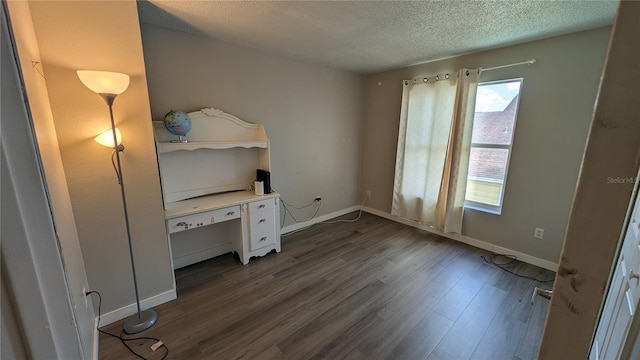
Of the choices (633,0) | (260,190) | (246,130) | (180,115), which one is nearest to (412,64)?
(246,130)

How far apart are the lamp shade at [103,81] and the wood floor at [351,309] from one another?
1.68 m

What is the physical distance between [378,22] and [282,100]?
149cm

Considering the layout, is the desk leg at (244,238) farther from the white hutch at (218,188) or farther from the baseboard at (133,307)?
the baseboard at (133,307)

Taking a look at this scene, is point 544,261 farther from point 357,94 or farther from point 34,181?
point 34,181

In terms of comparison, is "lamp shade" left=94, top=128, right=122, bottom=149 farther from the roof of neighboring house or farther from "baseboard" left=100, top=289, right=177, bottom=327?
the roof of neighboring house

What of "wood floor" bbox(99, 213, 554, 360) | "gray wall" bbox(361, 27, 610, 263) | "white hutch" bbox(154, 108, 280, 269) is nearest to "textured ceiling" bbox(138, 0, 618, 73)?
"gray wall" bbox(361, 27, 610, 263)

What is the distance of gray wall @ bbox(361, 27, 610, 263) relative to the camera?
228 cm

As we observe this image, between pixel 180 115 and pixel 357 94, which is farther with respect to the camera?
Answer: pixel 357 94

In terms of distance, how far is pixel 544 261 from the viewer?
8.61 ft

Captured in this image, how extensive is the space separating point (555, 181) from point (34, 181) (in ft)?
12.4

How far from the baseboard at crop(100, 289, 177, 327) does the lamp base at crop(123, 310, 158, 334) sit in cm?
5

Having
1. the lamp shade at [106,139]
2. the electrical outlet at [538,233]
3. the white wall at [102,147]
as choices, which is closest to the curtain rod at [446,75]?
the electrical outlet at [538,233]

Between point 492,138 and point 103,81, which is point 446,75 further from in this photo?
point 103,81

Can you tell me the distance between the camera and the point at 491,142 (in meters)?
2.89
